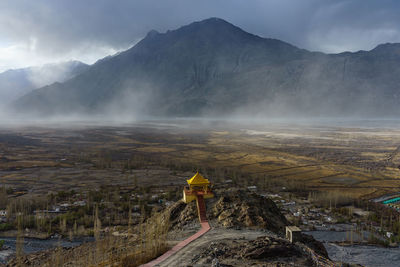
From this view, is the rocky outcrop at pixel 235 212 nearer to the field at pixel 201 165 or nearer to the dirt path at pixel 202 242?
the dirt path at pixel 202 242

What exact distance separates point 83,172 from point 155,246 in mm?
41137

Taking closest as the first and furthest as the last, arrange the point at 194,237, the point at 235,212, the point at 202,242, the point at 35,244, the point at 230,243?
the point at 230,243
the point at 202,242
the point at 194,237
the point at 235,212
the point at 35,244

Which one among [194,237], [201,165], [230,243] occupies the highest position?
[230,243]

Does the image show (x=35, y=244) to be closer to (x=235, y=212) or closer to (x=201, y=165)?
(x=235, y=212)

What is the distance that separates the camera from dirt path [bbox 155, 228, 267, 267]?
1255cm

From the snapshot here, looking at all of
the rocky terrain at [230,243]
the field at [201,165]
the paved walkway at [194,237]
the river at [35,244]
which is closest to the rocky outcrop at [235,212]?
the rocky terrain at [230,243]

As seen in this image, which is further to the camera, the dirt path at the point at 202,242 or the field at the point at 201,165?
the field at the point at 201,165

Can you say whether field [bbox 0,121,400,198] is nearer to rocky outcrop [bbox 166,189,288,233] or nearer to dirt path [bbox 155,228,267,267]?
rocky outcrop [bbox 166,189,288,233]

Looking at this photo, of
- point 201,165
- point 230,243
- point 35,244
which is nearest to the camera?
point 230,243

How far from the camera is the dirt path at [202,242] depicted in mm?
12547

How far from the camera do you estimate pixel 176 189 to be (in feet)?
128

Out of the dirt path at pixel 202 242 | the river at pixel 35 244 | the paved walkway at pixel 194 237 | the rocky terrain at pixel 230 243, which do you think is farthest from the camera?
the river at pixel 35 244

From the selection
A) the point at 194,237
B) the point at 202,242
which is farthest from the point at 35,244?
the point at 202,242

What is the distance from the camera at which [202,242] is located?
14.5 m
